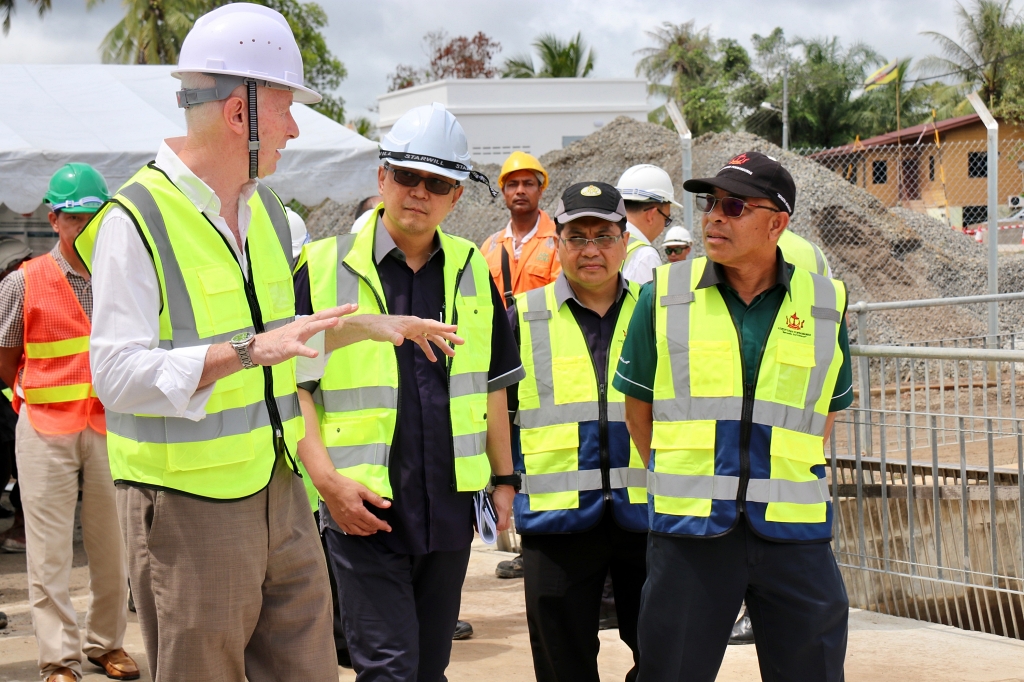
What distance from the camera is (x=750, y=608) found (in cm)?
326

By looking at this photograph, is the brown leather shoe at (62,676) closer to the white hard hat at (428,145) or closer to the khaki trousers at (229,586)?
the khaki trousers at (229,586)

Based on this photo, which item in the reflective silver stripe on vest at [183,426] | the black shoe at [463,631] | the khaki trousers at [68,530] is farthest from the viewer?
the black shoe at [463,631]

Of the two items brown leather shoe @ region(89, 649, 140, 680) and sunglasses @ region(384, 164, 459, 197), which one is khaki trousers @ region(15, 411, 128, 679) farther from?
sunglasses @ region(384, 164, 459, 197)

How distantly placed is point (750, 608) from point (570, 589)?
803 millimetres

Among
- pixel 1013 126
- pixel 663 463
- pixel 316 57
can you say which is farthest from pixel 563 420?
pixel 1013 126

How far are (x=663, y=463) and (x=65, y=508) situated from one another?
323 cm

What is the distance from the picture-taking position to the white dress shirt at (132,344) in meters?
2.28

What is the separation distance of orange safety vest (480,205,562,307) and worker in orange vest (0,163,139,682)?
2278 mm

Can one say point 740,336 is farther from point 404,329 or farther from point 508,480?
point 404,329

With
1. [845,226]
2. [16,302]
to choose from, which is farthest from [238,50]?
[845,226]

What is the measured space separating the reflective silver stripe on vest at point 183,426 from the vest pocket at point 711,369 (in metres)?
1.40

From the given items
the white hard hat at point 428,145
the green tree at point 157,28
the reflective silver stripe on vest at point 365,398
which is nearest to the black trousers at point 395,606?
the reflective silver stripe on vest at point 365,398

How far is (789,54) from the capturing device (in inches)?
2205

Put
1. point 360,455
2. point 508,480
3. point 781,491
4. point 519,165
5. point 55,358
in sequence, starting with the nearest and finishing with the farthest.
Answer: point 781,491
point 360,455
point 508,480
point 55,358
point 519,165
